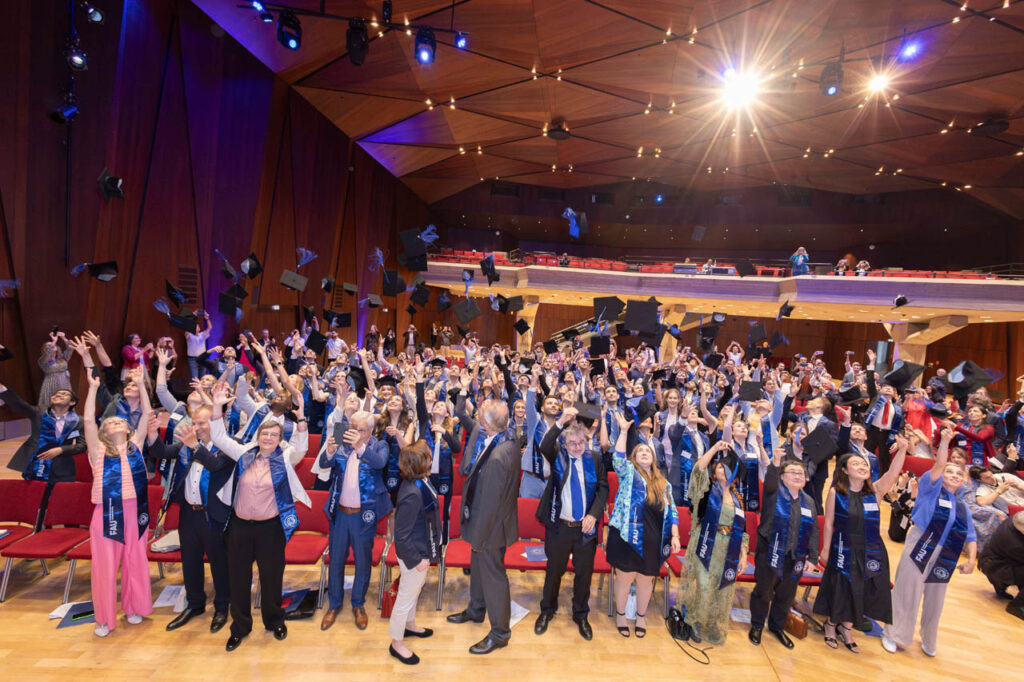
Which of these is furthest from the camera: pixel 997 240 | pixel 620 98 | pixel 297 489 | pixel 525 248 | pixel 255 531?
pixel 525 248

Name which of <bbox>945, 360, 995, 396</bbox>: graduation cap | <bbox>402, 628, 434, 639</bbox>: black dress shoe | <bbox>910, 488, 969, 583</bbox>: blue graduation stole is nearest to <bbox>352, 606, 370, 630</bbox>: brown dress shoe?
<bbox>402, 628, 434, 639</bbox>: black dress shoe

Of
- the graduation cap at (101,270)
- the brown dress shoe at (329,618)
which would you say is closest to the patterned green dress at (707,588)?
the brown dress shoe at (329,618)

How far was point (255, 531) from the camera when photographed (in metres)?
3.05

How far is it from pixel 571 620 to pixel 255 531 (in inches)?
90.7

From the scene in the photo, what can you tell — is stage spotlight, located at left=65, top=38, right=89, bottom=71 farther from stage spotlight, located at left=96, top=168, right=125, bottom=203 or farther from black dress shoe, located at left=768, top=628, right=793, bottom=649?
black dress shoe, located at left=768, top=628, right=793, bottom=649

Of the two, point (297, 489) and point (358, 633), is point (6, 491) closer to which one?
point (297, 489)

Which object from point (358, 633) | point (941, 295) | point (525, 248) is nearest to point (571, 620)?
point (358, 633)

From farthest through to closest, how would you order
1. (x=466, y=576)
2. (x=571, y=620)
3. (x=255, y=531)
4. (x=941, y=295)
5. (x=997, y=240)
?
(x=997, y=240)
(x=941, y=295)
(x=466, y=576)
(x=571, y=620)
(x=255, y=531)

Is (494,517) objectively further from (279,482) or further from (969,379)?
(969,379)

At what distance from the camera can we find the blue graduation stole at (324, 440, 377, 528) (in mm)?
3330

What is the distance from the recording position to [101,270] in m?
6.83

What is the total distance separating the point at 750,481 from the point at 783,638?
1.33m

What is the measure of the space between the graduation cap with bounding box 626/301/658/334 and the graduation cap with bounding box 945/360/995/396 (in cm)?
381

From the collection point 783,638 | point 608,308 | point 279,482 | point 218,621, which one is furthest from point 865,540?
point 608,308
